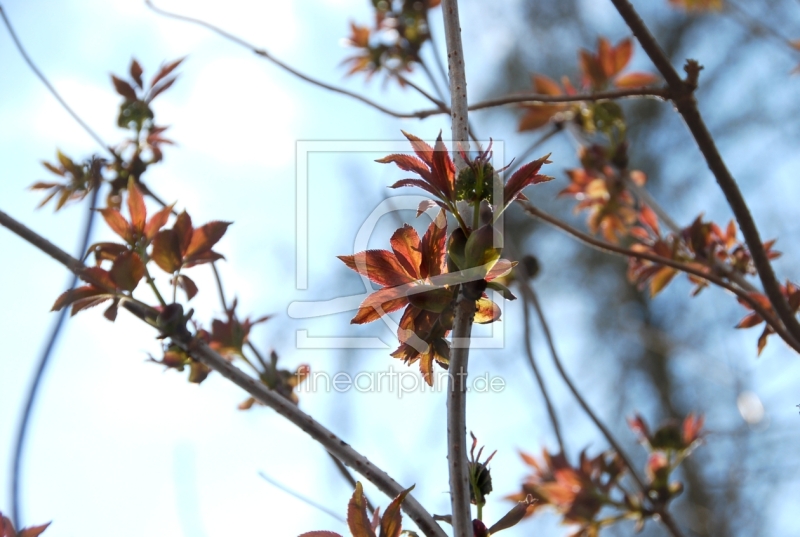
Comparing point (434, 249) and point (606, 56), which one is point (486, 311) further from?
point (606, 56)

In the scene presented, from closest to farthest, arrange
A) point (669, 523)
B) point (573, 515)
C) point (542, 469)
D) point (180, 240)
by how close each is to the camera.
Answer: point (180, 240) < point (669, 523) < point (573, 515) < point (542, 469)

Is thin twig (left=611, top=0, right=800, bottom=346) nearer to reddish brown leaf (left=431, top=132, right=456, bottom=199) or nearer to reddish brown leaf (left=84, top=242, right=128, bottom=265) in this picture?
reddish brown leaf (left=431, top=132, right=456, bottom=199)

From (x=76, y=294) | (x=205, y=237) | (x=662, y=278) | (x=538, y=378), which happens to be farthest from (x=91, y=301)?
(x=662, y=278)

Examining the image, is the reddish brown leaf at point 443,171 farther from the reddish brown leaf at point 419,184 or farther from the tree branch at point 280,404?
the tree branch at point 280,404

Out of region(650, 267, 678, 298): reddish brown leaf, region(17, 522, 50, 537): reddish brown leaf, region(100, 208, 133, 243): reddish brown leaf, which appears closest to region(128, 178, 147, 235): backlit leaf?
region(100, 208, 133, 243): reddish brown leaf

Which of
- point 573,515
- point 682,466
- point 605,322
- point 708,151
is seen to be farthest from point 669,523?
point 605,322

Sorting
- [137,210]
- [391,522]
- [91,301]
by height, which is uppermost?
[137,210]

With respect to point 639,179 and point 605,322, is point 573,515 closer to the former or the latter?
point 639,179
